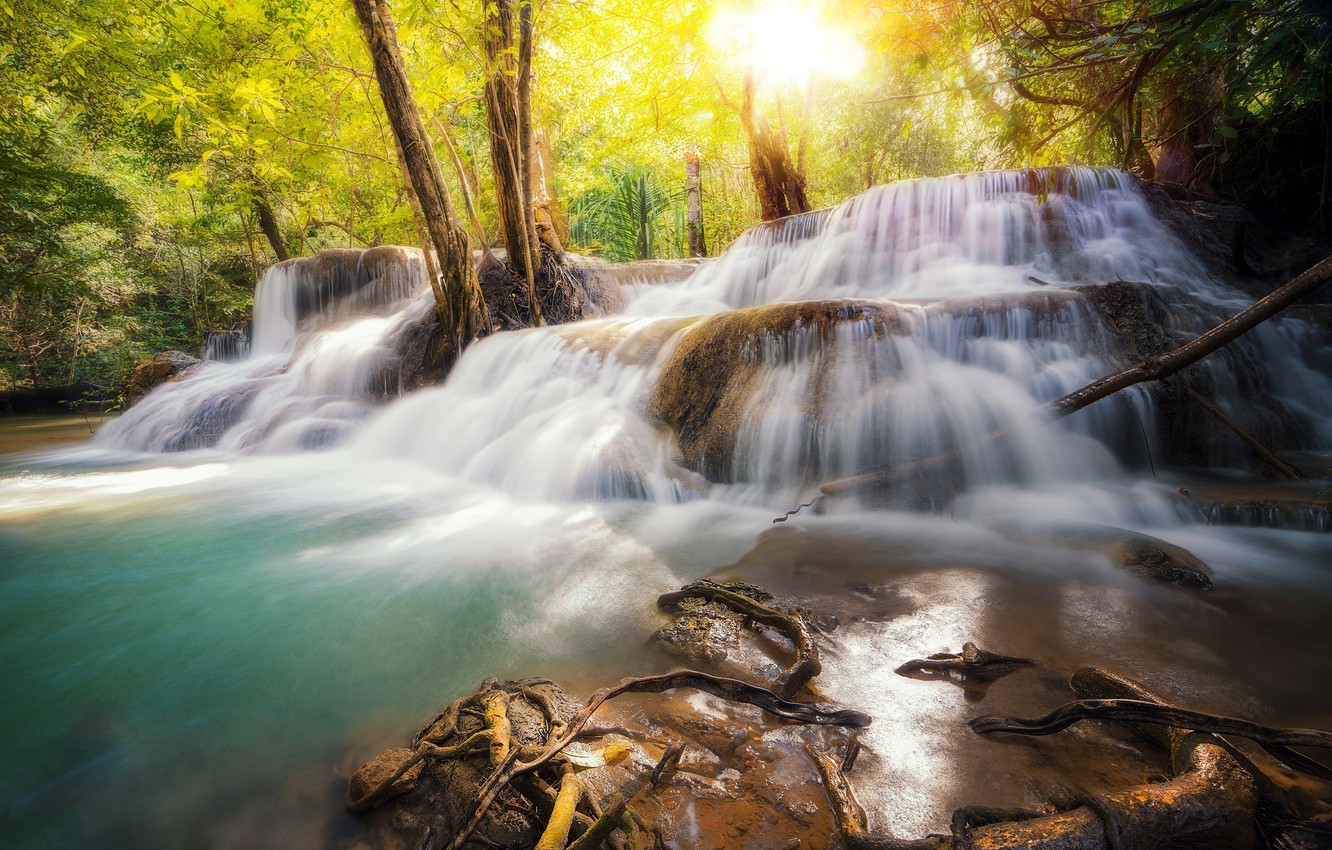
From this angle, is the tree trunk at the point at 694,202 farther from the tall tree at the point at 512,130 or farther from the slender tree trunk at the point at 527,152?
the tall tree at the point at 512,130

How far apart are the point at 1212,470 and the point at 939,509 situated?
240 cm

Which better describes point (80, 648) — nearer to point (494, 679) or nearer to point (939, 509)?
point (494, 679)

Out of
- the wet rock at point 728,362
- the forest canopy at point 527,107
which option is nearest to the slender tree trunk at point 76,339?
the forest canopy at point 527,107

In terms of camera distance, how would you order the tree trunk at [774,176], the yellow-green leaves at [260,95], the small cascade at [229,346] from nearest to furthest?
the yellow-green leaves at [260,95]
the tree trunk at [774,176]
the small cascade at [229,346]

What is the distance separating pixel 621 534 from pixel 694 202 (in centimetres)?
1229

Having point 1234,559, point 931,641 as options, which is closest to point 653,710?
point 931,641

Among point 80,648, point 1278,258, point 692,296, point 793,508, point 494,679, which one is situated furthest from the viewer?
point 692,296

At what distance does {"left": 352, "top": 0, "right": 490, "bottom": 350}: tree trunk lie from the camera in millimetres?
5715

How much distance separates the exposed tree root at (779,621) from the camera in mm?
1685

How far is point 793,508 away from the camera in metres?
3.67

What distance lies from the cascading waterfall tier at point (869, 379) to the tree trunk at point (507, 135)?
181cm

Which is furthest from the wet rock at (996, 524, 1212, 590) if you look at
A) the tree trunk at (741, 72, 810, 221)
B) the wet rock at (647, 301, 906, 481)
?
the tree trunk at (741, 72, 810, 221)

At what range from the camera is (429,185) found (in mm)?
6484

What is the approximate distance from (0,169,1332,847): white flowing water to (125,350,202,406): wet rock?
72.8 inches
